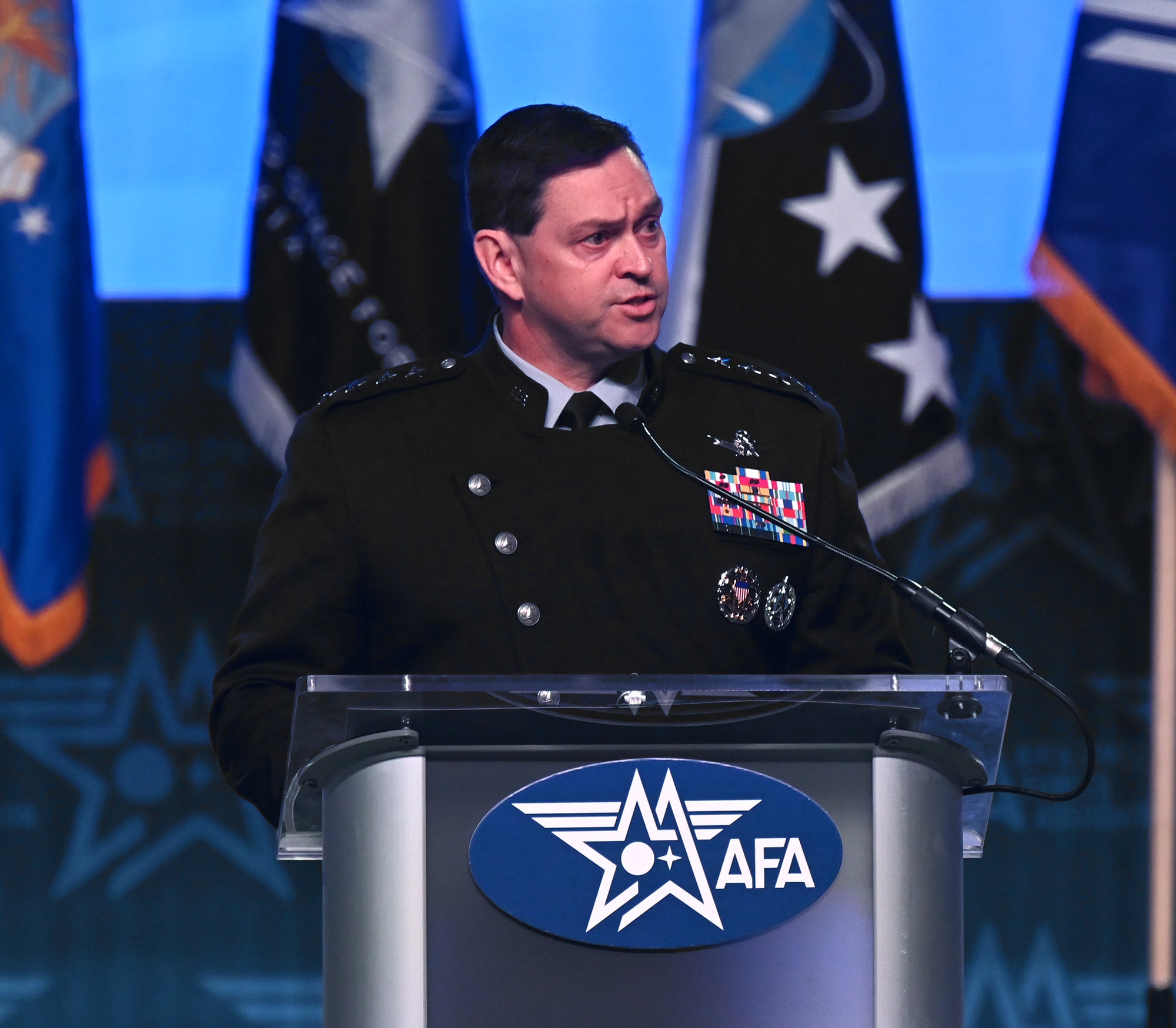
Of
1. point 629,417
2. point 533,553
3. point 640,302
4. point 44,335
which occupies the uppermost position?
point 44,335

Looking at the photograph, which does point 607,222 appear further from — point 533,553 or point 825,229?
point 825,229

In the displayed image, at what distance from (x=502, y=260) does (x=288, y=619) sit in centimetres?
49

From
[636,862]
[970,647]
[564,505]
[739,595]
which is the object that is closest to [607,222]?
[564,505]

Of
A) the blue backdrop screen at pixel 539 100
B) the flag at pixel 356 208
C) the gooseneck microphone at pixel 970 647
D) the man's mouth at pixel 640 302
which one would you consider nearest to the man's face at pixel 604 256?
the man's mouth at pixel 640 302

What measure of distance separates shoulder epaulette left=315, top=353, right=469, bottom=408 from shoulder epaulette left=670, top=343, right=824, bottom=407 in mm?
250

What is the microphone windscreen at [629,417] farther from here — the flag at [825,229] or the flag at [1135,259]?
the flag at [1135,259]

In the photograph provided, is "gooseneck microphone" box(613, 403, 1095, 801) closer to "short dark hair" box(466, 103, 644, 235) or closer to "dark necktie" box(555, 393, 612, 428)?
"dark necktie" box(555, 393, 612, 428)

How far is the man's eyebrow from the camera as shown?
1.49 metres

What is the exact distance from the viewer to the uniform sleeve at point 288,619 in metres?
1.19

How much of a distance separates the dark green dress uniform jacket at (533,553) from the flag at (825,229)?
1.06m

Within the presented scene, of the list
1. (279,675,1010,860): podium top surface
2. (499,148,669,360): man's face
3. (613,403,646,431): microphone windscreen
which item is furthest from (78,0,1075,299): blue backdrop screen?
(279,675,1010,860): podium top surface

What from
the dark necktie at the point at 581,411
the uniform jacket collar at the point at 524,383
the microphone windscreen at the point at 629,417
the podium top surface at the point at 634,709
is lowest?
the podium top surface at the point at 634,709

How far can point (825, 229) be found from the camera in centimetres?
261

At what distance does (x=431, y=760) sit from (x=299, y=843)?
0.21 metres
